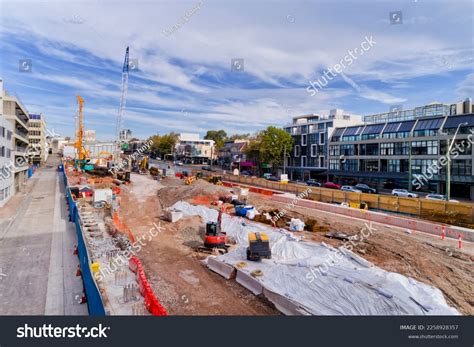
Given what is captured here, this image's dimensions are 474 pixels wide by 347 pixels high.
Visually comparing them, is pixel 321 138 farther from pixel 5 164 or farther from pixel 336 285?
pixel 336 285

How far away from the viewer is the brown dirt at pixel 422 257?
15.6 metres

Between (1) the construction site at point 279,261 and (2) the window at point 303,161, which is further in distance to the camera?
(2) the window at point 303,161

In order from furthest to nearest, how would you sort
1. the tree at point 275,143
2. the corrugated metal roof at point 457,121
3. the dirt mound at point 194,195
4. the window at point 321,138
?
the tree at point 275,143, the window at point 321,138, the corrugated metal roof at point 457,121, the dirt mound at point 194,195

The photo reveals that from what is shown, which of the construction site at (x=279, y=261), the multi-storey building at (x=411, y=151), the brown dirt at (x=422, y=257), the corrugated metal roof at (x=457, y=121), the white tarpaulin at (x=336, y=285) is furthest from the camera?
the multi-storey building at (x=411, y=151)

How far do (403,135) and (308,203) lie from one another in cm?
2644

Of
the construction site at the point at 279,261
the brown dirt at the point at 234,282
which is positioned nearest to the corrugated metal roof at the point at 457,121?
the construction site at the point at 279,261

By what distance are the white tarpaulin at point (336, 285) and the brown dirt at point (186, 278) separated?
1.00 meters

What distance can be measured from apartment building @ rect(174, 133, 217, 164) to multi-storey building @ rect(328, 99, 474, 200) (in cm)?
Answer: 7208

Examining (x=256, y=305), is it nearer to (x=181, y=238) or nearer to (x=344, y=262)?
(x=344, y=262)

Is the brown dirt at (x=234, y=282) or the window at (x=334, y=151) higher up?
the window at (x=334, y=151)

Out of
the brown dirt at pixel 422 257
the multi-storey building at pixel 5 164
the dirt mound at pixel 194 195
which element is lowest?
the brown dirt at pixel 422 257

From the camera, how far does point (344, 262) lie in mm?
16812

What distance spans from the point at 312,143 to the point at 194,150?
233 ft

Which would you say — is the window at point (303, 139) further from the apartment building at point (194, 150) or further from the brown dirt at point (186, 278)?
the apartment building at point (194, 150)
